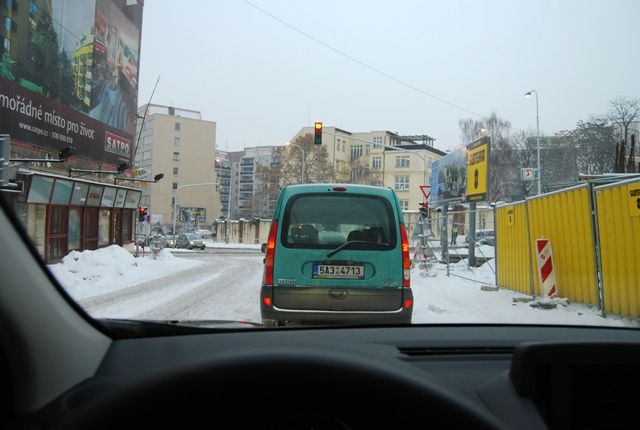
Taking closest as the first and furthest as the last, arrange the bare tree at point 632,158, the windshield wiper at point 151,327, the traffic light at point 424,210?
1. the windshield wiper at point 151,327
2. the bare tree at point 632,158
3. the traffic light at point 424,210

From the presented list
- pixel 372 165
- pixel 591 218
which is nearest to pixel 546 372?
pixel 591 218

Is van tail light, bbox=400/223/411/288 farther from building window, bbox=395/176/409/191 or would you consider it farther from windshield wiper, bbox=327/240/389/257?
building window, bbox=395/176/409/191

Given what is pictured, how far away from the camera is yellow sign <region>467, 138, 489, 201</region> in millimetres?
16516

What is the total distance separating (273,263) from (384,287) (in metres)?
1.13

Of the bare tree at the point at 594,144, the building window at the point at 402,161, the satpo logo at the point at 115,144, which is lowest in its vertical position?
the bare tree at the point at 594,144

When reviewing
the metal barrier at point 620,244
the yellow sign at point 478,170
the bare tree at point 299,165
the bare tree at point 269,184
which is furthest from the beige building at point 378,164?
the metal barrier at point 620,244

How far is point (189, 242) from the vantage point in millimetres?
43938

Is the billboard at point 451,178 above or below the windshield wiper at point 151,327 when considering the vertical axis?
above

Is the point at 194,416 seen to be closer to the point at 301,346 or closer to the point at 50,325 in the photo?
the point at 301,346

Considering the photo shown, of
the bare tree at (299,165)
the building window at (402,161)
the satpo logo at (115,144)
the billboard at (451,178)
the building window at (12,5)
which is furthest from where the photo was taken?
the building window at (402,161)

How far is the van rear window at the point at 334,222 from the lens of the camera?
4.69 metres

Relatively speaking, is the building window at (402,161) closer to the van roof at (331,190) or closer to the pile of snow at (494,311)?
the pile of snow at (494,311)

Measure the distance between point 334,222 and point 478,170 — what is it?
13.8m

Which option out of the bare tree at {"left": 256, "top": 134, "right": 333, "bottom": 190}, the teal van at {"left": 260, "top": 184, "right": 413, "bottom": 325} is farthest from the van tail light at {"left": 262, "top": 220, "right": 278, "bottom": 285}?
the bare tree at {"left": 256, "top": 134, "right": 333, "bottom": 190}
